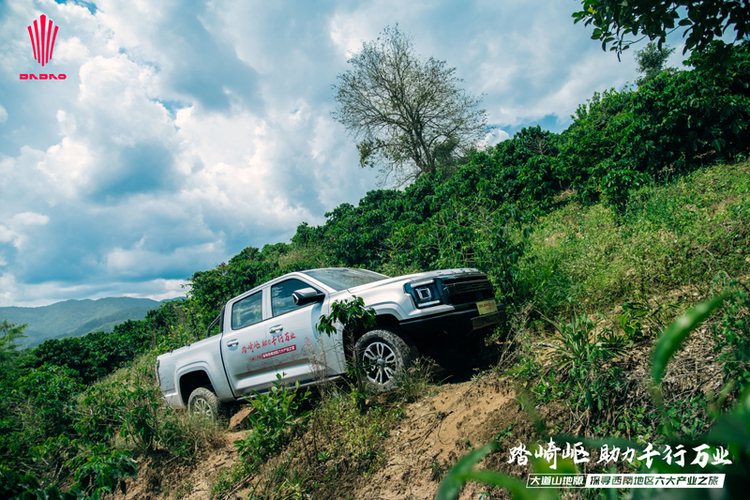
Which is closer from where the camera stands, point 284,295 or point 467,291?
point 467,291

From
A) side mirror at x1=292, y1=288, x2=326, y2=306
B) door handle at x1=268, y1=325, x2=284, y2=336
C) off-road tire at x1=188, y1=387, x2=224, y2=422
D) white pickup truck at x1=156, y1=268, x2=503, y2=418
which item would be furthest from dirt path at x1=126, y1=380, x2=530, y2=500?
side mirror at x1=292, y1=288, x2=326, y2=306

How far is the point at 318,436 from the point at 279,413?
0.43 m

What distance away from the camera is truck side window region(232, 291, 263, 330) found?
16.5 ft

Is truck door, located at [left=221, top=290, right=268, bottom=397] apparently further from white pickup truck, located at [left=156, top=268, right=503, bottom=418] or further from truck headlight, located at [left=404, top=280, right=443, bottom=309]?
truck headlight, located at [left=404, top=280, right=443, bottom=309]

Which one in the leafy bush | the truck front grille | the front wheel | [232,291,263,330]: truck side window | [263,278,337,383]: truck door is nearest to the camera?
the leafy bush

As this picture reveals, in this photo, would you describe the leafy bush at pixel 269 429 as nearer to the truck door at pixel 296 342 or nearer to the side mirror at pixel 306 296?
the truck door at pixel 296 342

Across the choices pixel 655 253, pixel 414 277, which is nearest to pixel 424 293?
pixel 414 277

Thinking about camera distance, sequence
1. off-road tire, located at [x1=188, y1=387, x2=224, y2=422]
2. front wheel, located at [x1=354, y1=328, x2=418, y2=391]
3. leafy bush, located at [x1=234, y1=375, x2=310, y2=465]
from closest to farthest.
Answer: leafy bush, located at [x1=234, y1=375, x2=310, y2=465] < front wheel, located at [x1=354, y1=328, x2=418, y2=391] < off-road tire, located at [x1=188, y1=387, x2=224, y2=422]

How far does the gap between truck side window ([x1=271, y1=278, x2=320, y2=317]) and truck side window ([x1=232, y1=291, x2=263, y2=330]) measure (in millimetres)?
229

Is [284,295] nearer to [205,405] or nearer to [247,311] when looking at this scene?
[247,311]

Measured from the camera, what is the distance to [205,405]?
16.7ft

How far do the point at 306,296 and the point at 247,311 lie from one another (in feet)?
4.58

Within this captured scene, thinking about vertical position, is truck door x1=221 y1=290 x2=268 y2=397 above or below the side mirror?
below

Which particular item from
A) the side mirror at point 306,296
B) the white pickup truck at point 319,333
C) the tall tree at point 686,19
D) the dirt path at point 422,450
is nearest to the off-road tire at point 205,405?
the white pickup truck at point 319,333
